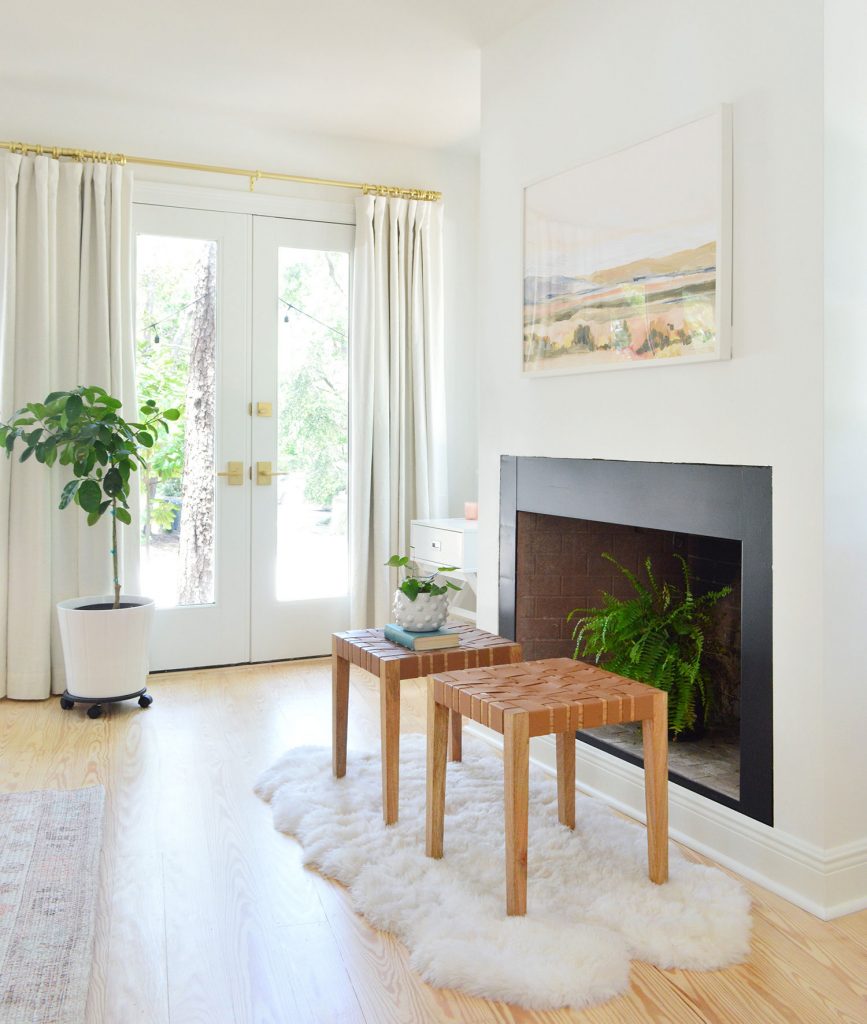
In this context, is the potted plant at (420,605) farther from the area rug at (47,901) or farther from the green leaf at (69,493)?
the green leaf at (69,493)

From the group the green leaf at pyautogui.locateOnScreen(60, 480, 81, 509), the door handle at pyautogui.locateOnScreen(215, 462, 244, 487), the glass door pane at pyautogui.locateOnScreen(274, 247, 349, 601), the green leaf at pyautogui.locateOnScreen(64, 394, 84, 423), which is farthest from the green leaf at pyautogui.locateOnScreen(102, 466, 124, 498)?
the glass door pane at pyautogui.locateOnScreen(274, 247, 349, 601)

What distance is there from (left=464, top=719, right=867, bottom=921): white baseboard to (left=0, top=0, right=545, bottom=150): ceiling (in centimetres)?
253

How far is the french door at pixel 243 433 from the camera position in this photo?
14.2 ft

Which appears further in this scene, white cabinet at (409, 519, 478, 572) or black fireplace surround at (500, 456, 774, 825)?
white cabinet at (409, 519, 478, 572)

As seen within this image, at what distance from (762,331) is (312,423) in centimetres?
275

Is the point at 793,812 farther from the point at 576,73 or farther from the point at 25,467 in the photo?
the point at 25,467

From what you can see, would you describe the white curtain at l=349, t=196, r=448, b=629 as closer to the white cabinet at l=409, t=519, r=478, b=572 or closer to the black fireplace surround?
the white cabinet at l=409, t=519, r=478, b=572

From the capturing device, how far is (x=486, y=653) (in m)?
2.76

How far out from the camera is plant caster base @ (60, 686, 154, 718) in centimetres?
370

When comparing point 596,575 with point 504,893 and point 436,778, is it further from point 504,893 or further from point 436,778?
point 504,893

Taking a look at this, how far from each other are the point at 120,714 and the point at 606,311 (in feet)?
8.04

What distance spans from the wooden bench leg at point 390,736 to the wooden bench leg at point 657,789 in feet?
2.23

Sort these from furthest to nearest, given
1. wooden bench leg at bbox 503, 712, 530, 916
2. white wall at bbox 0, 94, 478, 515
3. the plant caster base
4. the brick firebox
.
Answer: white wall at bbox 0, 94, 478, 515 → the plant caster base → the brick firebox → wooden bench leg at bbox 503, 712, 530, 916

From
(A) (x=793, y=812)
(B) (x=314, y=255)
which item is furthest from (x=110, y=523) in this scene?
(A) (x=793, y=812)
